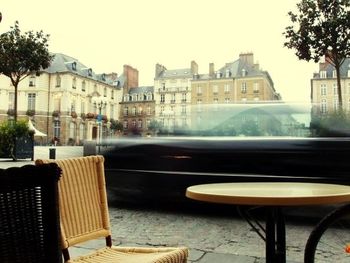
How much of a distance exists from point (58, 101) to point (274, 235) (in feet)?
138

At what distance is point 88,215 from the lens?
142cm

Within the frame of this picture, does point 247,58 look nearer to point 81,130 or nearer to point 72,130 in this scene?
point 81,130

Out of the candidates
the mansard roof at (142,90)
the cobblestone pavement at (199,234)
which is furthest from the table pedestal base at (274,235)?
the mansard roof at (142,90)


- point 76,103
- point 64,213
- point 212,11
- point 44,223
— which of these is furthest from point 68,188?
point 76,103

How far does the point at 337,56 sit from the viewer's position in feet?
34.7

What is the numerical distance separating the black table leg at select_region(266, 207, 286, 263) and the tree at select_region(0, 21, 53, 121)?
534 inches

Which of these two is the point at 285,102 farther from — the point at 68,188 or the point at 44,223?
the point at 44,223

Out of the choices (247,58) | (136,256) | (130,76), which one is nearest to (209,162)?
(136,256)

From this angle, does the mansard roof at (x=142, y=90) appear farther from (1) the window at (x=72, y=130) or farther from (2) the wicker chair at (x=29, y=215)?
(2) the wicker chair at (x=29, y=215)

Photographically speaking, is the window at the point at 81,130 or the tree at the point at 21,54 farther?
the window at the point at 81,130

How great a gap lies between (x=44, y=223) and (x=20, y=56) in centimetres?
1447

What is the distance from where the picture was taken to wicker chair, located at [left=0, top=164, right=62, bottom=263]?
0.81 meters

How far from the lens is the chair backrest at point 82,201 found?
1319 millimetres

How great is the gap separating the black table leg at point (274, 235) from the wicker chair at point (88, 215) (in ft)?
1.02
